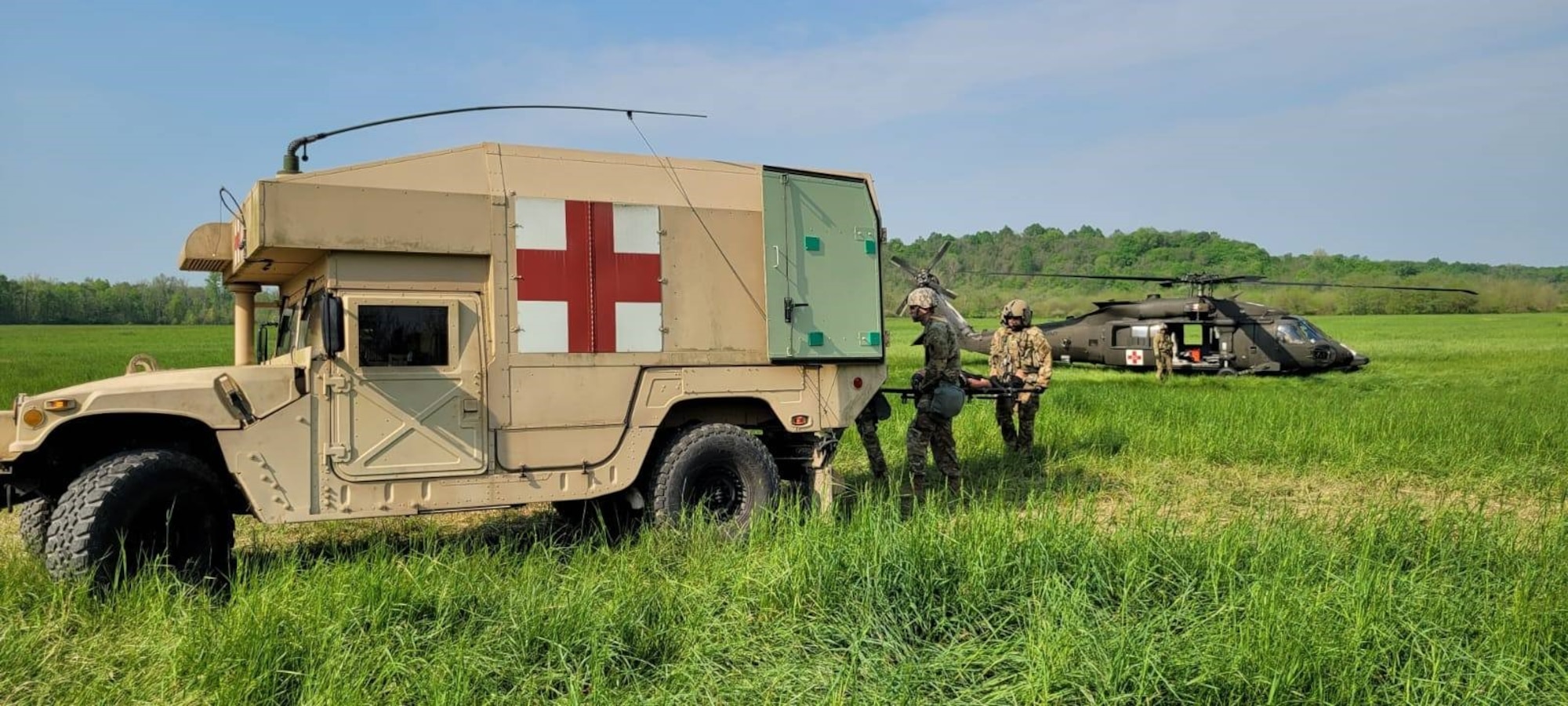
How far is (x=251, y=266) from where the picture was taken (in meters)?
6.46

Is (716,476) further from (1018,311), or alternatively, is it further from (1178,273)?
(1178,273)

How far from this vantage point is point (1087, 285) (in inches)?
3910

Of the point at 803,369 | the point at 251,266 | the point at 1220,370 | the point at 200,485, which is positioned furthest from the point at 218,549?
the point at 1220,370

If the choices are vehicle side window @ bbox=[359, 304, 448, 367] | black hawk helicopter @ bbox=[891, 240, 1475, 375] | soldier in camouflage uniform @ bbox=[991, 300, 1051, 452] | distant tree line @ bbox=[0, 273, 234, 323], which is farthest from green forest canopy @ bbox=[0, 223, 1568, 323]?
vehicle side window @ bbox=[359, 304, 448, 367]

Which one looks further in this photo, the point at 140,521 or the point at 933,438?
the point at 933,438

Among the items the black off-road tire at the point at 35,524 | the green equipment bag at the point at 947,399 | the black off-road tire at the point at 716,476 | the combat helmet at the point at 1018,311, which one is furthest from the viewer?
the combat helmet at the point at 1018,311

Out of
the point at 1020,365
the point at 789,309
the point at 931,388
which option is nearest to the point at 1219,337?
the point at 1020,365

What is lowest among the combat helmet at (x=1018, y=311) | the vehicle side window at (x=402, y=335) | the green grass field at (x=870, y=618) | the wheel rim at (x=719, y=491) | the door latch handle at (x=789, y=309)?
the green grass field at (x=870, y=618)

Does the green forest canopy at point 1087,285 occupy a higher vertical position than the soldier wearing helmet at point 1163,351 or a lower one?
higher

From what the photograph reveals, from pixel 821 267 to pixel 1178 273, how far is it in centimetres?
9272

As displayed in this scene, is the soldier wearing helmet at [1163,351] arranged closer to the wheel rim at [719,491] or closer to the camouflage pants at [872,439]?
the camouflage pants at [872,439]

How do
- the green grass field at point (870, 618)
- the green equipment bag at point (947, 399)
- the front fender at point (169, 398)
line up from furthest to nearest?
the green equipment bag at point (947, 399), the front fender at point (169, 398), the green grass field at point (870, 618)

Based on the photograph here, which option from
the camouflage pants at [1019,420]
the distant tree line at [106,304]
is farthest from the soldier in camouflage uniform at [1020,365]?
the distant tree line at [106,304]

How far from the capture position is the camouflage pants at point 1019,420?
11039 mm
